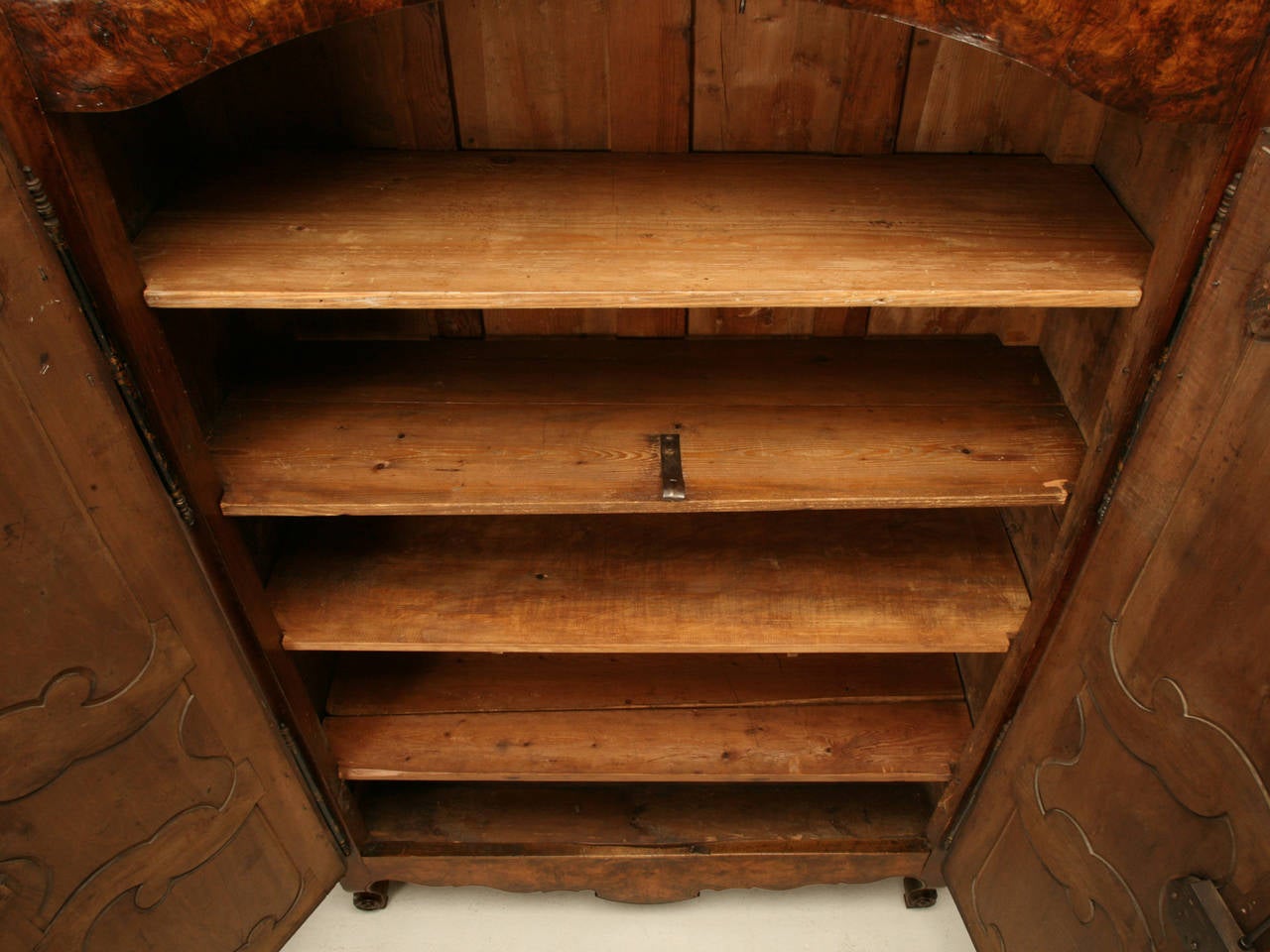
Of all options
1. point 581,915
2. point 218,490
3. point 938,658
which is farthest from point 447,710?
point 938,658

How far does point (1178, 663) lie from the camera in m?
1.05

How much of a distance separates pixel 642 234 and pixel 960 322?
0.65 meters

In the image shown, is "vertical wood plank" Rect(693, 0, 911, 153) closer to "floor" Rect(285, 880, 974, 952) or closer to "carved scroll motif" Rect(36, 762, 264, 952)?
"carved scroll motif" Rect(36, 762, 264, 952)

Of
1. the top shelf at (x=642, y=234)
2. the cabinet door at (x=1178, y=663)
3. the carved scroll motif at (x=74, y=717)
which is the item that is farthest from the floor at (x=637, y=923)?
the top shelf at (x=642, y=234)

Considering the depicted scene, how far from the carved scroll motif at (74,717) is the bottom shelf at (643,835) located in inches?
33.7

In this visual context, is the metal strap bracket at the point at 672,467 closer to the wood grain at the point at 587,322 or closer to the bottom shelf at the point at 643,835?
the wood grain at the point at 587,322

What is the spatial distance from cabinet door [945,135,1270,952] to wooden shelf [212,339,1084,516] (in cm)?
18

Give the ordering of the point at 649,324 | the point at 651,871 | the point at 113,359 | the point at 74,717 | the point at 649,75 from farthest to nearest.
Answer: the point at 651,871 → the point at 649,324 → the point at 649,75 → the point at 74,717 → the point at 113,359

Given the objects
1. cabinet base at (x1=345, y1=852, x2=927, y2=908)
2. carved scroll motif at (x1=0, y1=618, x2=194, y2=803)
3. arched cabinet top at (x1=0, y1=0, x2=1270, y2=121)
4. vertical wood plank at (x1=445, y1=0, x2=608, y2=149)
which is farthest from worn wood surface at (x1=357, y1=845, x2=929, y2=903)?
arched cabinet top at (x1=0, y1=0, x2=1270, y2=121)

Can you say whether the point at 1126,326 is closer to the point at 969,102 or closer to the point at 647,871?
the point at 969,102

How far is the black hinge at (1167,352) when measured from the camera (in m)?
0.90

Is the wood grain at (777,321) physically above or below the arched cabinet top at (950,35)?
below

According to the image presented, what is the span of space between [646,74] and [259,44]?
567mm

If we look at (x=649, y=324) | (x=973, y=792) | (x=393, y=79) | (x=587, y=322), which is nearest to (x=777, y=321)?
(x=649, y=324)
